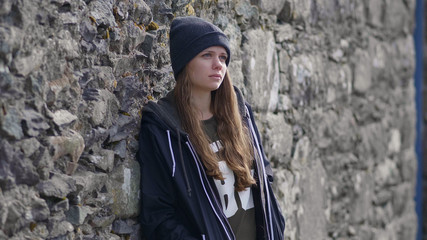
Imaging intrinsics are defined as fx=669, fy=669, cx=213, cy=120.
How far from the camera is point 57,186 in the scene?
1934 mm

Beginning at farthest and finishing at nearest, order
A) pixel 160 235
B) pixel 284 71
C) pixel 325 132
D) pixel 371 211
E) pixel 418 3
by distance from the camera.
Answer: pixel 418 3 → pixel 371 211 → pixel 325 132 → pixel 284 71 → pixel 160 235

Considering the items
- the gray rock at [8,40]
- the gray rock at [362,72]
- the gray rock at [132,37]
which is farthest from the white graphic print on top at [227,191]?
the gray rock at [362,72]

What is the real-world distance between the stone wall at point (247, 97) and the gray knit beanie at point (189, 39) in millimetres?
102

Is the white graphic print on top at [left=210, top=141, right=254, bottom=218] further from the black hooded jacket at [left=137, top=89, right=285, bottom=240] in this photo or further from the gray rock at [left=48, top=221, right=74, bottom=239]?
the gray rock at [left=48, top=221, right=74, bottom=239]

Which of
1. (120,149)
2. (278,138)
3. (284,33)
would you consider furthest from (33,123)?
(284,33)

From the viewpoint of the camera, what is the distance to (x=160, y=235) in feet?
7.47

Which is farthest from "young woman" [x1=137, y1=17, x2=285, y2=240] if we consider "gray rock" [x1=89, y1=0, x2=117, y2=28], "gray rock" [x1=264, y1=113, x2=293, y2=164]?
"gray rock" [x1=264, y1=113, x2=293, y2=164]

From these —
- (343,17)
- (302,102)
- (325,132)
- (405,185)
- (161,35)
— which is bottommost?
(405,185)

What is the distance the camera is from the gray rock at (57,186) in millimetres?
1885

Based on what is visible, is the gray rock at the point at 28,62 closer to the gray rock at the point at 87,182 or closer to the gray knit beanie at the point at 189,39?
the gray rock at the point at 87,182

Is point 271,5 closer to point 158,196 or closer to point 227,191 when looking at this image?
point 227,191

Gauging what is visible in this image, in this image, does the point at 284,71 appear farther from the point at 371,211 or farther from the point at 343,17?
the point at 371,211

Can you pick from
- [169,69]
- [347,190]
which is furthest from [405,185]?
[169,69]

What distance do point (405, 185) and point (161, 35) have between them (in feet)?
13.7
